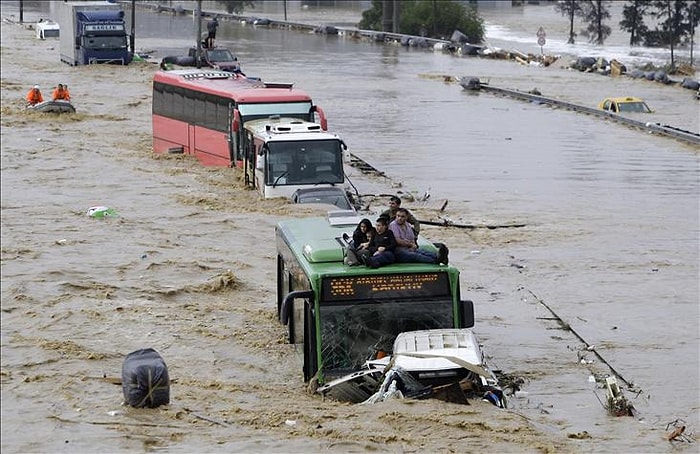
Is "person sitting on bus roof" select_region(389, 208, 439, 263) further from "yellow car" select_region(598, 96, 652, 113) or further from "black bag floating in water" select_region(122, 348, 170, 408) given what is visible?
"yellow car" select_region(598, 96, 652, 113)

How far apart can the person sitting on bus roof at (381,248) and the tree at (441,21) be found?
3480 inches

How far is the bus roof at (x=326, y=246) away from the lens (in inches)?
593

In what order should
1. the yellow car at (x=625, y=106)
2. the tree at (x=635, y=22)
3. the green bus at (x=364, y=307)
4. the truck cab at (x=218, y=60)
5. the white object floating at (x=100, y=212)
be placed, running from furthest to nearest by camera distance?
1. the tree at (x=635, y=22)
2. the truck cab at (x=218, y=60)
3. the yellow car at (x=625, y=106)
4. the white object floating at (x=100, y=212)
5. the green bus at (x=364, y=307)

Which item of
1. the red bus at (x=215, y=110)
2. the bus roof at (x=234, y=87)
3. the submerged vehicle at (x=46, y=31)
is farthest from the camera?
the submerged vehicle at (x=46, y=31)

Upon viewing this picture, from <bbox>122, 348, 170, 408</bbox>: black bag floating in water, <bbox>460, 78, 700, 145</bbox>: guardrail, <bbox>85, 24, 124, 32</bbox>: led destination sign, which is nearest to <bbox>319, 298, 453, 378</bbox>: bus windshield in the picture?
<bbox>122, 348, 170, 408</bbox>: black bag floating in water

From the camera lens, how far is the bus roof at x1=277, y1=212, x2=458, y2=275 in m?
15.1

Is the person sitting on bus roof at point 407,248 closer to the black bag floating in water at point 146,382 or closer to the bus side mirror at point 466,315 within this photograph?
the bus side mirror at point 466,315

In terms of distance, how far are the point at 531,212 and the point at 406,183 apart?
5212 millimetres

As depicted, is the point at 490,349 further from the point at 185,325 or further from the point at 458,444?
the point at 458,444

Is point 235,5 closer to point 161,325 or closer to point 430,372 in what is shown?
point 161,325

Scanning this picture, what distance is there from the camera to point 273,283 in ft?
74.7

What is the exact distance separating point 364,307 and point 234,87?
68.7 feet

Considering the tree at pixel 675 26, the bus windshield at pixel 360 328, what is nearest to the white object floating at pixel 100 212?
the bus windshield at pixel 360 328

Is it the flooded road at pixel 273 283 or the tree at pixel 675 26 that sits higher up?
the tree at pixel 675 26
